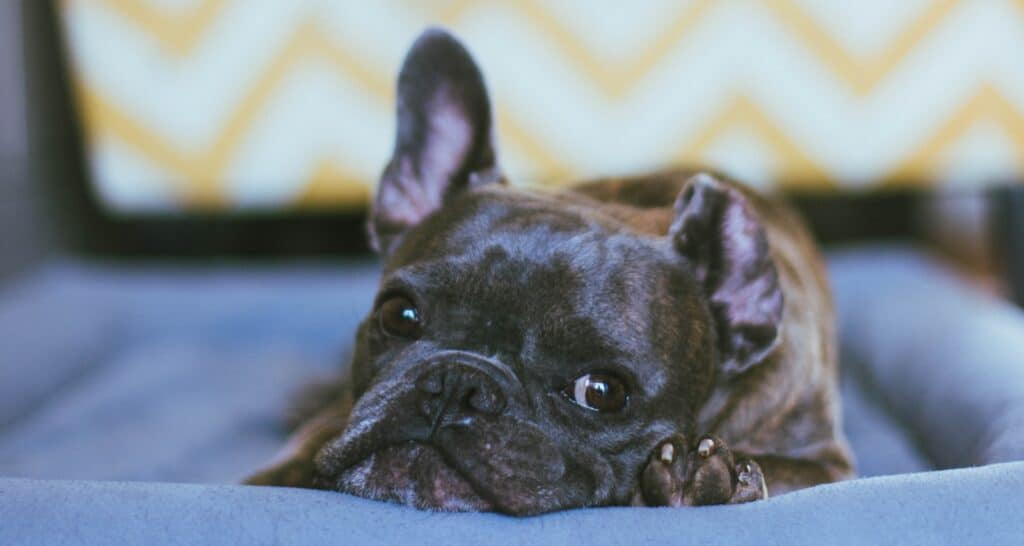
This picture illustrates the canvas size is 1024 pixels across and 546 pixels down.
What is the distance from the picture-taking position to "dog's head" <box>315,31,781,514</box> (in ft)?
4.81

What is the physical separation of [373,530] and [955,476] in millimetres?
810

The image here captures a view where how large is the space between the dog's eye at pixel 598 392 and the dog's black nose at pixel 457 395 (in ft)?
0.45

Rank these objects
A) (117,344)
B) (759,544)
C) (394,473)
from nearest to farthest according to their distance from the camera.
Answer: (759,544)
(394,473)
(117,344)

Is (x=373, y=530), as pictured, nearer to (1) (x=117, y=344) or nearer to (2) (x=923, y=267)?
(1) (x=117, y=344)

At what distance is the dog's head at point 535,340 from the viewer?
57.7 inches

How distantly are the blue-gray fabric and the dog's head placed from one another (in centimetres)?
9

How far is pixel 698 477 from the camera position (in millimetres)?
1492

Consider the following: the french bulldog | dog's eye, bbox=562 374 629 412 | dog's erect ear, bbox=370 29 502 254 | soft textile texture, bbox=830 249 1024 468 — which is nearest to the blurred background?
soft textile texture, bbox=830 249 1024 468

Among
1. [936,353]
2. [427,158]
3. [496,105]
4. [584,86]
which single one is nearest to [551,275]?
[427,158]

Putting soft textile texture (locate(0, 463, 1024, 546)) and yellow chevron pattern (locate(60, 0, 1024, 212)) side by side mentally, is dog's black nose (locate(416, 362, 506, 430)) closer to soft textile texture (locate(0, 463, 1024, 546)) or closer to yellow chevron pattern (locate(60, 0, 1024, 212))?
soft textile texture (locate(0, 463, 1024, 546))

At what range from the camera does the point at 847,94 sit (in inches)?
152

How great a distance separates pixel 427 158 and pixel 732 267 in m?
0.65

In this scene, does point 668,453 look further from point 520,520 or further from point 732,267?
point 732,267

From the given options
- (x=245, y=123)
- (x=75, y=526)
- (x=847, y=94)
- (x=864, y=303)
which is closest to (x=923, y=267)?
(x=864, y=303)
